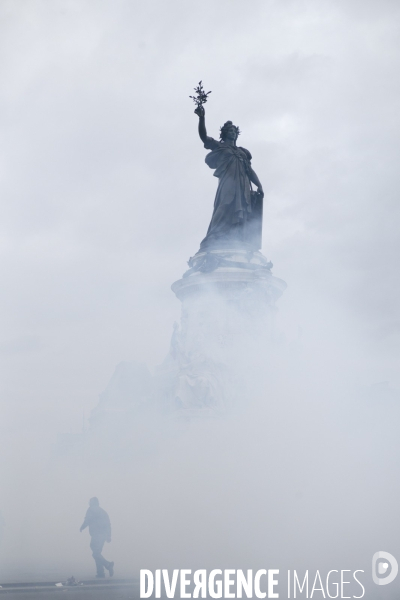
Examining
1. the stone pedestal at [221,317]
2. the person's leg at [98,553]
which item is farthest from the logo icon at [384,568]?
the stone pedestal at [221,317]

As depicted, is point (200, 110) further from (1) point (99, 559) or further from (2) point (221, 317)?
(1) point (99, 559)

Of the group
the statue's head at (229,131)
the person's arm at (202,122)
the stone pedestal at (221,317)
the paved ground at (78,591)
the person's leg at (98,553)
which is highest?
the statue's head at (229,131)

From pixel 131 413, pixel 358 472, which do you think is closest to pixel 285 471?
pixel 358 472

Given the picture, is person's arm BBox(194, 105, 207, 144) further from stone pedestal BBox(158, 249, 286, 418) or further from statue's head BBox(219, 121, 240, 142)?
stone pedestal BBox(158, 249, 286, 418)

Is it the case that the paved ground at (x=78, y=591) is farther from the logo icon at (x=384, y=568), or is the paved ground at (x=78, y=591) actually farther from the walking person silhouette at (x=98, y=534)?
the logo icon at (x=384, y=568)

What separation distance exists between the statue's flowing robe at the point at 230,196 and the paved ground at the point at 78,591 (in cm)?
1482

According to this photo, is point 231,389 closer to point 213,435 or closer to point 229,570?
point 213,435

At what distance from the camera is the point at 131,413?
86.7 feet

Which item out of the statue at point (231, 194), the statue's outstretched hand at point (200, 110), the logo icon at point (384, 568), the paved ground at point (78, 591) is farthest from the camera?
the statue at point (231, 194)

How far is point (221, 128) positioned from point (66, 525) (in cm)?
1557

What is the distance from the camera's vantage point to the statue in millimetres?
27938

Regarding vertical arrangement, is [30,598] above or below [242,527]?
below

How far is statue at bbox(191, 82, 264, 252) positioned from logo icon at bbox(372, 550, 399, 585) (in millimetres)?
13802

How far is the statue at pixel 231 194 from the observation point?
27938 millimetres
